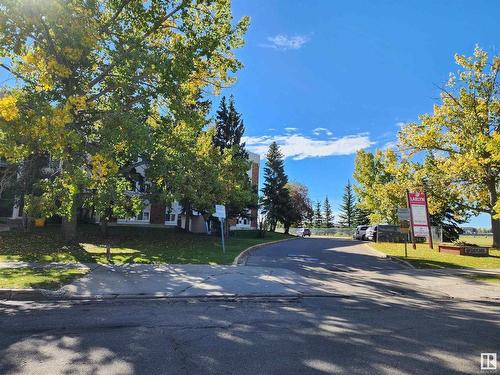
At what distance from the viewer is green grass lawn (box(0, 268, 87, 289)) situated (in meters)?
9.33

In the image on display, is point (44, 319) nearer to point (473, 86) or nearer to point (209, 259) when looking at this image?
point (209, 259)

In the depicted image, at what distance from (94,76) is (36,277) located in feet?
37.6

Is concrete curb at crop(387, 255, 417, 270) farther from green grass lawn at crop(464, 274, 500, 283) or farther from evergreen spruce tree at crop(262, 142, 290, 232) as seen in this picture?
evergreen spruce tree at crop(262, 142, 290, 232)

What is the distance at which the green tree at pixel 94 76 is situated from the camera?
36.0 ft

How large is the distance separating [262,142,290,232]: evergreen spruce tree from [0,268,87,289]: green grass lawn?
3770 centimetres

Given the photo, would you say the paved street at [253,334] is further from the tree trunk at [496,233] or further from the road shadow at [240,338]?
the tree trunk at [496,233]

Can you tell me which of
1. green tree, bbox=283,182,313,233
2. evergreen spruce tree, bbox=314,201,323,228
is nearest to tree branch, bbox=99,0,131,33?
green tree, bbox=283,182,313,233

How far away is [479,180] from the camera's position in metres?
24.2

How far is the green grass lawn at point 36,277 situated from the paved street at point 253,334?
1057 mm

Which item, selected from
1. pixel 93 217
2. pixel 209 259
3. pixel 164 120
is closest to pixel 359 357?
pixel 209 259

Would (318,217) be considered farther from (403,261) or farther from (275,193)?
(403,261)

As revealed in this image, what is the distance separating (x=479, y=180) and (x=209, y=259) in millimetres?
18974

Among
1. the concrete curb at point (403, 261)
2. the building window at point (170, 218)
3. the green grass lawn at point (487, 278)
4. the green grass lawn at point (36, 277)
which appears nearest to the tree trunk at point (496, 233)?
the concrete curb at point (403, 261)

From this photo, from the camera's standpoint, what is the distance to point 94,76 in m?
18.4
